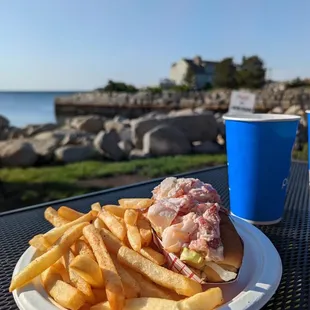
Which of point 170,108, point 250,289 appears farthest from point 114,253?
point 170,108

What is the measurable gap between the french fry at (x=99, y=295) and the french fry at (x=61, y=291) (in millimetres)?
72

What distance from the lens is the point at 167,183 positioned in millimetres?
1374

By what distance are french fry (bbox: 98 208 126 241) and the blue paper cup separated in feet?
2.34

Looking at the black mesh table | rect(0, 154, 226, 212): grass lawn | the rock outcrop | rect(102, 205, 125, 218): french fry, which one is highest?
rect(102, 205, 125, 218): french fry

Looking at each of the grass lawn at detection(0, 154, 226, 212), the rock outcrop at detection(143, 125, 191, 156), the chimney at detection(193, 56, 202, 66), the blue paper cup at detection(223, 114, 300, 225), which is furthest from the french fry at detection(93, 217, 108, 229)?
the chimney at detection(193, 56, 202, 66)

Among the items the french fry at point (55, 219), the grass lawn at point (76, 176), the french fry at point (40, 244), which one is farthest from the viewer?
the grass lawn at point (76, 176)

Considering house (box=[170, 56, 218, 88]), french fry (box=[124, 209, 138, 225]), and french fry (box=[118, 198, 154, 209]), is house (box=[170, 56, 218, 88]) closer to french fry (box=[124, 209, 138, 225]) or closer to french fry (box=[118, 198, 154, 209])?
french fry (box=[118, 198, 154, 209])

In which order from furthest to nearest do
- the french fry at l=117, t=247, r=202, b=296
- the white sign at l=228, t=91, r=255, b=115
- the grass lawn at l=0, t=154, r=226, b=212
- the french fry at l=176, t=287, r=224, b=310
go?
the white sign at l=228, t=91, r=255, b=115 < the grass lawn at l=0, t=154, r=226, b=212 < the french fry at l=117, t=247, r=202, b=296 < the french fry at l=176, t=287, r=224, b=310

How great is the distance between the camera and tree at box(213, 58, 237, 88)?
36750mm

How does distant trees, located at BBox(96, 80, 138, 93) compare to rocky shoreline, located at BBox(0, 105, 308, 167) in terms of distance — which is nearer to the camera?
rocky shoreline, located at BBox(0, 105, 308, 167)

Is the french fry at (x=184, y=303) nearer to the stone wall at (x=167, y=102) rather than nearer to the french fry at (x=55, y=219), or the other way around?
the french fry at (x=55, y=219)

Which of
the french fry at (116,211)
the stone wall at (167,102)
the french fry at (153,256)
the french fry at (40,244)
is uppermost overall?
the stone wall at (167,102)

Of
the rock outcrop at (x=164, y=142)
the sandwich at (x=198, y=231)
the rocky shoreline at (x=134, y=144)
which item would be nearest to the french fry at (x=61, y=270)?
the sandwich at (x=198, y=231)

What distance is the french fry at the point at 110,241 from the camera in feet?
4.17
